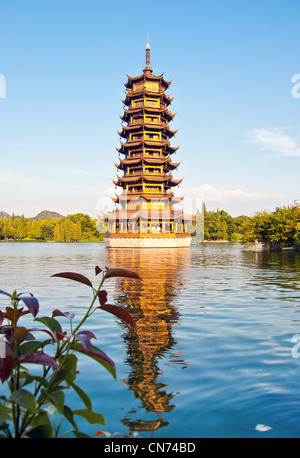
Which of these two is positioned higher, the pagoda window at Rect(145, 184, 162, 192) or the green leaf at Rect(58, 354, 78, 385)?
the pagoda window at Rect(145, 184, 162, 192)

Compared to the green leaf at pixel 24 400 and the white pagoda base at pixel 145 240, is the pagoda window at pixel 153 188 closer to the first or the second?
the white pagoda base at pixel 145 240

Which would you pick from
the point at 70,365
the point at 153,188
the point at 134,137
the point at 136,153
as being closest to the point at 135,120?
the point at 134,137

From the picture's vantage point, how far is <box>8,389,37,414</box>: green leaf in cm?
118

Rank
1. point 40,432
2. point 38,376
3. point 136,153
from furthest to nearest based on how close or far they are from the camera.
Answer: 1. point 136,153
2. point 38,376
3. point 40,432

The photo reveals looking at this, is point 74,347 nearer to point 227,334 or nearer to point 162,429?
point 162,429

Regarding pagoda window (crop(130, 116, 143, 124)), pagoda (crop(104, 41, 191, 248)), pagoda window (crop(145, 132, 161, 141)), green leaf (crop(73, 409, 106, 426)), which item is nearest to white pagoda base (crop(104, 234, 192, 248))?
pagoda (crop(104, 41, 191, 248))

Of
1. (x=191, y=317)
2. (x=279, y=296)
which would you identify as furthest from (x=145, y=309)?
(x=279, y=296)

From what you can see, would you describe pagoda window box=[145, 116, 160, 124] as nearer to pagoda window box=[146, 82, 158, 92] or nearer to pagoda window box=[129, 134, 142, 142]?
pagoda window box=[129, 134, 142, 142]

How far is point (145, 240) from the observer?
131 ft

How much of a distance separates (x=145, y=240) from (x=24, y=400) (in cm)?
3858

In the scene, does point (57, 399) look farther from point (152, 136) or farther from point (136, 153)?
point (152, 136)

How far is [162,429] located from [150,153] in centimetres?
4485

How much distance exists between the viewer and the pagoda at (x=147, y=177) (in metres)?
41.4

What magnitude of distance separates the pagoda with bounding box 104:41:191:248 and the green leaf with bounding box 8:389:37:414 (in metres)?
38.4
